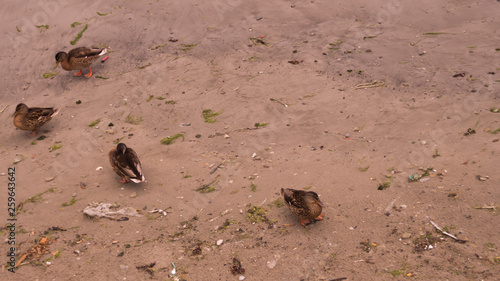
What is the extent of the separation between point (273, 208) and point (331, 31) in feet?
23.1

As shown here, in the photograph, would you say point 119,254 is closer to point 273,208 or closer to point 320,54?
point 273,208

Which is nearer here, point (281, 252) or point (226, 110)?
point (281, 252)

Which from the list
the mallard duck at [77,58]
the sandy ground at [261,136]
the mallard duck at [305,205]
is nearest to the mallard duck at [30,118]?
the sandy ground at [261,136]

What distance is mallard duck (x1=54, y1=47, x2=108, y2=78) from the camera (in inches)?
413

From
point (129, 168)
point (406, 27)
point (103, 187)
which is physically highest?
point (406, 27)

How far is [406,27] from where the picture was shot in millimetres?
11328

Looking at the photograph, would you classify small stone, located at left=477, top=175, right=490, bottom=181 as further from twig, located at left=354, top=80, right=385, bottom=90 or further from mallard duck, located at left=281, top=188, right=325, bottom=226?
twig, located at left=354, top=80, right=385, bottom=90

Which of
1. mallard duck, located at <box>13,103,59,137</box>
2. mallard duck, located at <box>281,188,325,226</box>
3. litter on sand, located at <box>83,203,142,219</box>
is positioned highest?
mallard duck, located at <box>281,188,325,226</box>

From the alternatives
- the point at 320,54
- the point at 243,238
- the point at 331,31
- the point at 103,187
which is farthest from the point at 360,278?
the point at 331,31

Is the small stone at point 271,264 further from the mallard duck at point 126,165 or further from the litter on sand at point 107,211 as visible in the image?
the mallard duck at point 126,165

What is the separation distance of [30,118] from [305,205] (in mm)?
6557

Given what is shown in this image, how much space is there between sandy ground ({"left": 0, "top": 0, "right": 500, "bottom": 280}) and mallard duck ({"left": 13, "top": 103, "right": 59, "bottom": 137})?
0.39 meters

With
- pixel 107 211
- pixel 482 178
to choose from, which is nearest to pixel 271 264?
pixel 107 211

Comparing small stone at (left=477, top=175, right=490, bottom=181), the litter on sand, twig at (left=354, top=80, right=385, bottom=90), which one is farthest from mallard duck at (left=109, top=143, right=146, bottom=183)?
small stone at (left=477, top=175, right=490, bottom=181)
